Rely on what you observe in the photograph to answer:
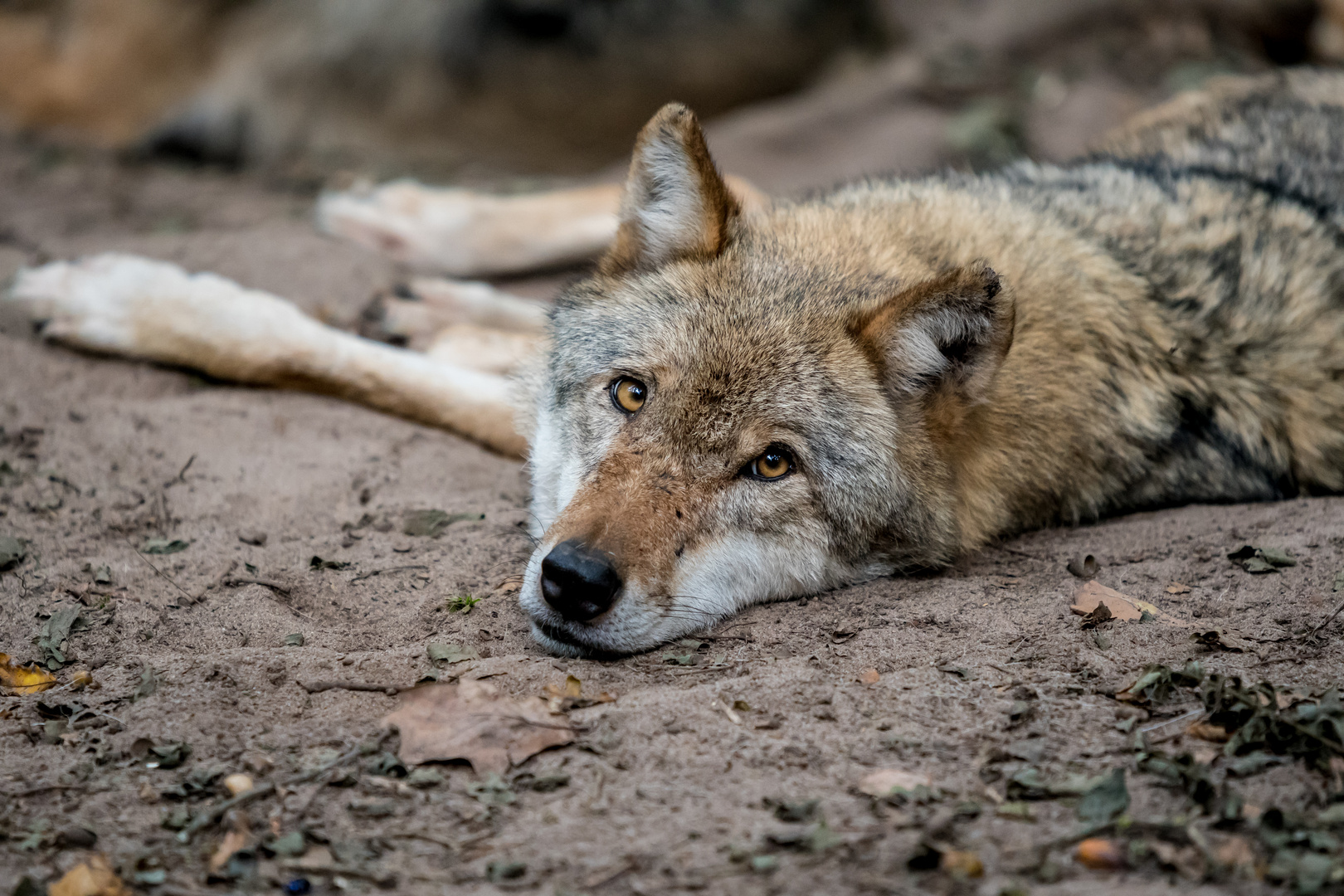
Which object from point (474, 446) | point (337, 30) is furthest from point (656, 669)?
point (337, 30)

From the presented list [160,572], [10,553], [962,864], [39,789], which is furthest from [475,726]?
[10,553]

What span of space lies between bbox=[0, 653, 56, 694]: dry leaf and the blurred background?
539 cm

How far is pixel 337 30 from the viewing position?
300 inches

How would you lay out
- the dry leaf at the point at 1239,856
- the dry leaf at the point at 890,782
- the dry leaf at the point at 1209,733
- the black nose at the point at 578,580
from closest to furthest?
the dry leaf at the point at 1239,856 < the dry leaf at the point at 890,782 < the dry leaf at the point at 1209,733 < the black nose at the point at 578,580

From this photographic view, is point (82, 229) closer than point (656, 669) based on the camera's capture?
No

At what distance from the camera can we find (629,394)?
3217mm

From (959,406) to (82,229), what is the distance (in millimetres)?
5040

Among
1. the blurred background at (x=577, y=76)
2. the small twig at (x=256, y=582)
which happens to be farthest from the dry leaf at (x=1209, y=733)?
the blurred background at (x=577, y=76)

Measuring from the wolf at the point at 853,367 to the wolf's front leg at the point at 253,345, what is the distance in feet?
0.04

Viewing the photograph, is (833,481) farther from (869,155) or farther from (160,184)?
(160,184)

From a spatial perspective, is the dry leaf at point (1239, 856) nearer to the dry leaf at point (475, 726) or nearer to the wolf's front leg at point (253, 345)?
the dry leaf at point (475, 726)

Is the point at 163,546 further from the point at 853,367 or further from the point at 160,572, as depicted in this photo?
the point at 853,367

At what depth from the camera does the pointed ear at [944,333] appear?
9.59 ft

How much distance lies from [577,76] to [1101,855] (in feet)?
22.6
